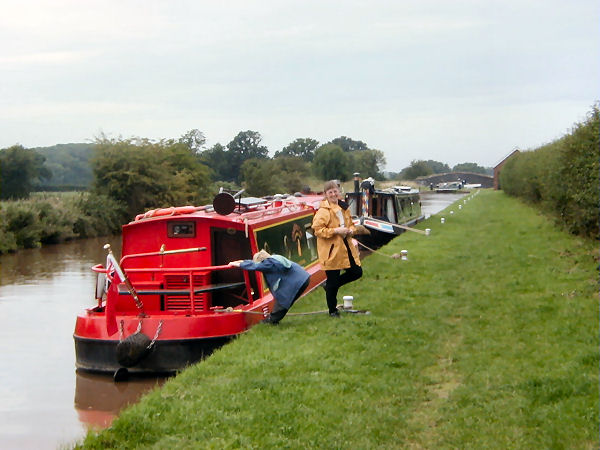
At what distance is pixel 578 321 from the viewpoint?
770cm

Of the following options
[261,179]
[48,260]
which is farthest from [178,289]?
[261,179]

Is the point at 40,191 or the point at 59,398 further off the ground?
the point at 40,191

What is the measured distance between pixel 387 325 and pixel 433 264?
5.99 m

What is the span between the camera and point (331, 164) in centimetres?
4466

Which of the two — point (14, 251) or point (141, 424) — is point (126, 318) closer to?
point (141, 424)

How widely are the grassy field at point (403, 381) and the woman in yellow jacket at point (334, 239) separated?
21.0 inches

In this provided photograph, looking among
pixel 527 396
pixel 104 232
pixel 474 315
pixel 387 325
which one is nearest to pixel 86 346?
pixel 387 325

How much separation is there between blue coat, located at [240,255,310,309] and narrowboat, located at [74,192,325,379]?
683mm

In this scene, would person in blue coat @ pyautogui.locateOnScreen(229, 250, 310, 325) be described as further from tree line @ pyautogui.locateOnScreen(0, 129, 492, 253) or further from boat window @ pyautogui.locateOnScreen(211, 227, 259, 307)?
tree line @ pyautogui.locateOnScreen(0, 129, 492, 253)

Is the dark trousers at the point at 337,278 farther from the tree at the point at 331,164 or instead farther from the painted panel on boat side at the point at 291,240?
the tree at the point at 331,164

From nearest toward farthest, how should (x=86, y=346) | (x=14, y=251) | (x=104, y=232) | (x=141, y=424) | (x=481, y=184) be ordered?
(x=141, y=424) < (x=86, y=346) < (x=14, y=251) < (x=104, y=232) < (x=481, y=184)

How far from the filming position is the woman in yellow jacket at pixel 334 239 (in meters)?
8.25

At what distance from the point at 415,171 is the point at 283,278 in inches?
4903

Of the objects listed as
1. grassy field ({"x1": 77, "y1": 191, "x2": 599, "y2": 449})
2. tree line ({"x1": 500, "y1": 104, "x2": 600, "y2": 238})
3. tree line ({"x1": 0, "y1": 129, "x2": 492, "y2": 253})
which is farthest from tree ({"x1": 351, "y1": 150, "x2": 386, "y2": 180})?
grassy field ({"x1": 77, "y1": 191, "x2": 599, "y2": 449})
